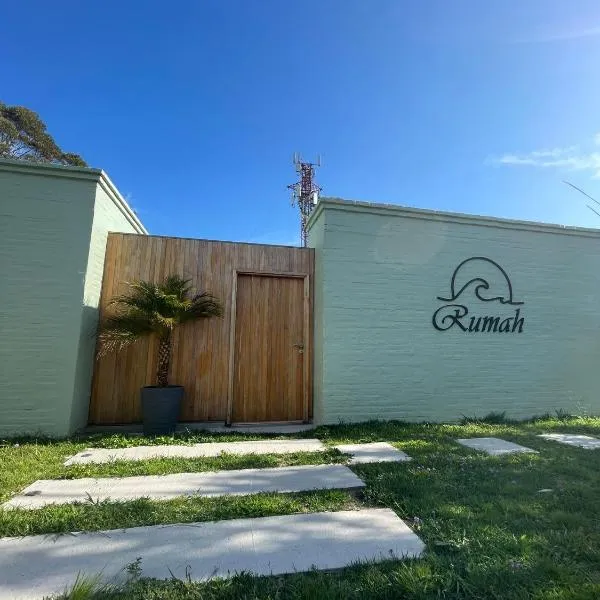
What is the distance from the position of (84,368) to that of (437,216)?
5.39 meters

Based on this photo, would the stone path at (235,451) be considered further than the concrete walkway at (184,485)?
Yes

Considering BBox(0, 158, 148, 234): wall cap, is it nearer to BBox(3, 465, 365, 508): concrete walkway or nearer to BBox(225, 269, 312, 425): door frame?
BBox(225, 269, 312, 425): door frame

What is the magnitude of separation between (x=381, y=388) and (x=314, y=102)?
5.60 m

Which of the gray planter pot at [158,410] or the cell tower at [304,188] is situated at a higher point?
the cell tower at [304,188]

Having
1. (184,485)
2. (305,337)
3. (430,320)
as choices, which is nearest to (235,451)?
(184,485)

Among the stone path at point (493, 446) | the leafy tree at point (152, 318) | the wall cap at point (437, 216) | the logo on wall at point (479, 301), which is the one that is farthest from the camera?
the logo on wall at point (479, 301)

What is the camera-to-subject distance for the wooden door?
535cm

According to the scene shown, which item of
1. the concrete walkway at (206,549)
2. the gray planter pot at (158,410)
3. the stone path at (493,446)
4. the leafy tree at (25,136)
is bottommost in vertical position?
the concrete walkway at (206,549)

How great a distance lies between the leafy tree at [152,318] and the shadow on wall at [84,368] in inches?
5.2

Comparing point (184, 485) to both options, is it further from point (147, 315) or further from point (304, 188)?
point (304, 188)

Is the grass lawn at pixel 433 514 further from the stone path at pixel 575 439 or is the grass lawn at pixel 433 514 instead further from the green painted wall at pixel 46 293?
the green painted wall at pixel 46 293

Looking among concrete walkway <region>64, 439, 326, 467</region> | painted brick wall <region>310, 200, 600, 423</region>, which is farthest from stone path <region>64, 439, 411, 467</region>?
painted brick wall <region>310, 200, 600, 423</region>

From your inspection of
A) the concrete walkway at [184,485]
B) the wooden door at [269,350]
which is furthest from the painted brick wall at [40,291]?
the wooden door at [269,350]

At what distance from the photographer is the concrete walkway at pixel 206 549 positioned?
1.73 m
